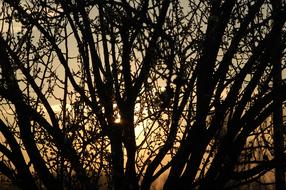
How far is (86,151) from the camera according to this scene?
8.30m

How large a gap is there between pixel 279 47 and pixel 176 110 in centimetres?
198

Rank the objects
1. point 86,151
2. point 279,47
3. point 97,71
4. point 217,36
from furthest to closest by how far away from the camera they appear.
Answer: point 86,151, point 97,71, point 279,47, point 217,36

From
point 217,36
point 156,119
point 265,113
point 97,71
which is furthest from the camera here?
point 156,119

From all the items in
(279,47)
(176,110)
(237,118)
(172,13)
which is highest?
(172,13)

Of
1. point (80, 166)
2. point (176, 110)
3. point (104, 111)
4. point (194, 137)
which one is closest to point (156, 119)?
point (176, 110)

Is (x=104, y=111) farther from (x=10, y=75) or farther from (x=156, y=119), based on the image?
(x=10, y=75)

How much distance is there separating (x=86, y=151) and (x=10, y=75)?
6.80 feet

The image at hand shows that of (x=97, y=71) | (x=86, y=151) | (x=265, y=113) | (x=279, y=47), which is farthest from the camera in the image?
(x=86, y=151)

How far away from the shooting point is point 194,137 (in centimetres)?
571

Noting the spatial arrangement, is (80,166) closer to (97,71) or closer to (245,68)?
(97,71)

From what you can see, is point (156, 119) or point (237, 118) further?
point (156, 119)

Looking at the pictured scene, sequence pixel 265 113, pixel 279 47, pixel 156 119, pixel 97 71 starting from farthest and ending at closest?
1. pixel 156 119
2. pixel 97 71
3. pixel 279 47
4. pixel 265 113

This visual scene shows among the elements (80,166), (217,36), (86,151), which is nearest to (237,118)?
(217,36)

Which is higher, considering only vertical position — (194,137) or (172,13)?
(172,13)
